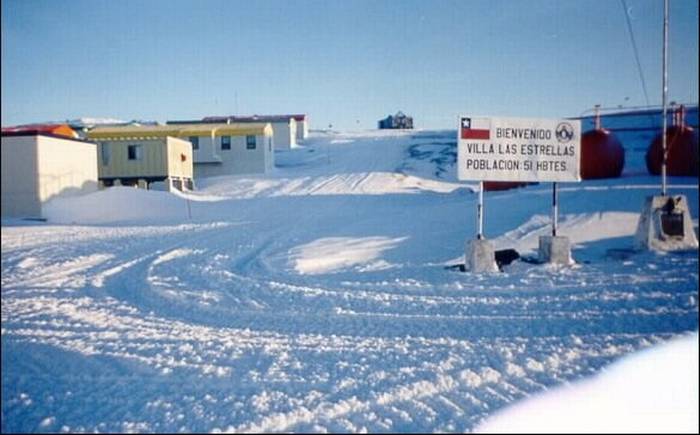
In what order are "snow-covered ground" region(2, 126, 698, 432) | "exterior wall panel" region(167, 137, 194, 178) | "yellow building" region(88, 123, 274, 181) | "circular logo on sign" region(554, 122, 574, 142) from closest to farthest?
"snow-covered ground" region(2, 126, 698, 432) < "circular logo on sign" region(554, 122, 574, 142) < "exterior wall panel" region(167, 137, 194, 178) < "yellow building" region(88, 123, 274, 181)

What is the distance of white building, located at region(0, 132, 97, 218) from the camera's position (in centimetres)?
335

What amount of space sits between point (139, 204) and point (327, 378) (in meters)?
19.7

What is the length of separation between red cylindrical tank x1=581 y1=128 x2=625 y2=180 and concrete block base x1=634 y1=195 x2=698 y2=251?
10574 mm

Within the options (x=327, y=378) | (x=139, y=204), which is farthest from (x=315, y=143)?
(x=327, y=378)

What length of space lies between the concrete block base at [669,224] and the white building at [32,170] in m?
9.59

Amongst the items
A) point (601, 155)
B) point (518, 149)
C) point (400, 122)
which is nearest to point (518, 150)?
point (518, 149)

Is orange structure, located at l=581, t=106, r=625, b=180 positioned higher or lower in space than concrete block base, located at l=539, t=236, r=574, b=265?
higher

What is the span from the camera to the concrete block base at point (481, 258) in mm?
8742

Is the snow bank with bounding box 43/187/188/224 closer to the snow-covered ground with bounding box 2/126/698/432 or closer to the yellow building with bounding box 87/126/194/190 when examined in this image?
the snow-covered ground with bounding box 2/126/698/432

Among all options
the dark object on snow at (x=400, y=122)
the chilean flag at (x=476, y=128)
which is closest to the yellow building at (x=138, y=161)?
the chilean flag at (x=476, y=128)

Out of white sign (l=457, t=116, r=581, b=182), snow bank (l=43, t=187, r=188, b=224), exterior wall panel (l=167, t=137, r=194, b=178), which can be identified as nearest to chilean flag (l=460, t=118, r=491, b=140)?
white sign (l=457, t=116, r=581, b=182)

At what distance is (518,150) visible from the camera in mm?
9602

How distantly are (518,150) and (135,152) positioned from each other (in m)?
25.7

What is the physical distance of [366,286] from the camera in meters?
7.93
